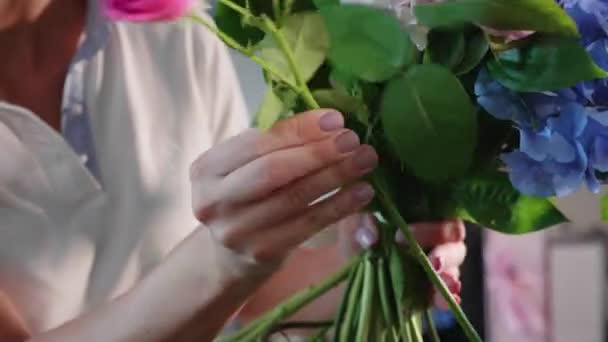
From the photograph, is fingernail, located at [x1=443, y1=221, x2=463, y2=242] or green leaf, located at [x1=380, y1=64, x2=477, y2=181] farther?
fingernail, located at [x1=443, y1=221, x2=463, y2=242]

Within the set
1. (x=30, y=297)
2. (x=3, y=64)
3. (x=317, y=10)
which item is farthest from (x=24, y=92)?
(x=317, y=10)

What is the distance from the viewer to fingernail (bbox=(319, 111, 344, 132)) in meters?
0.39

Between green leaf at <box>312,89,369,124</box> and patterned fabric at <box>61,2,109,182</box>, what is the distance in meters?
0.34

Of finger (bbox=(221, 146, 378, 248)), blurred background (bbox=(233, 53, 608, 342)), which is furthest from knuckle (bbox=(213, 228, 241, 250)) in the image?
blurred background (bbox=(233, 53, 608, 342))

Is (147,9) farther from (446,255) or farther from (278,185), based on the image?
Result: (446,255)

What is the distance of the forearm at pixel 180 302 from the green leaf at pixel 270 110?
8 centimetres

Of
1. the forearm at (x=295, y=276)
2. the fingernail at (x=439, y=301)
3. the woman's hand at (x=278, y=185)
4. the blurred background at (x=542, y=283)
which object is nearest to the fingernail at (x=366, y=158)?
the woman's hand at (x=278, y=185)

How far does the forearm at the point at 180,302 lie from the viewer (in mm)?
474

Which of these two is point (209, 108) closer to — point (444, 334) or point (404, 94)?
point (444, 334)

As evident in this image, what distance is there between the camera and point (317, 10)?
386 millimetres

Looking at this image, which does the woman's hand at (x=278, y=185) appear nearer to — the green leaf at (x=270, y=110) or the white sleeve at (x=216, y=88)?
the green leaf at (x=270, y=110)

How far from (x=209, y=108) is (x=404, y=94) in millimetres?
432

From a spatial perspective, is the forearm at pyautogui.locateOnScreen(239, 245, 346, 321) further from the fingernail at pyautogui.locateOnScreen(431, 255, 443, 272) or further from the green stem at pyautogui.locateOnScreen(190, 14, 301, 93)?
the green stem at pyautogui.locateOnScreen(190, 14, 301, 93)

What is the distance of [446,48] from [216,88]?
0.44 metres
